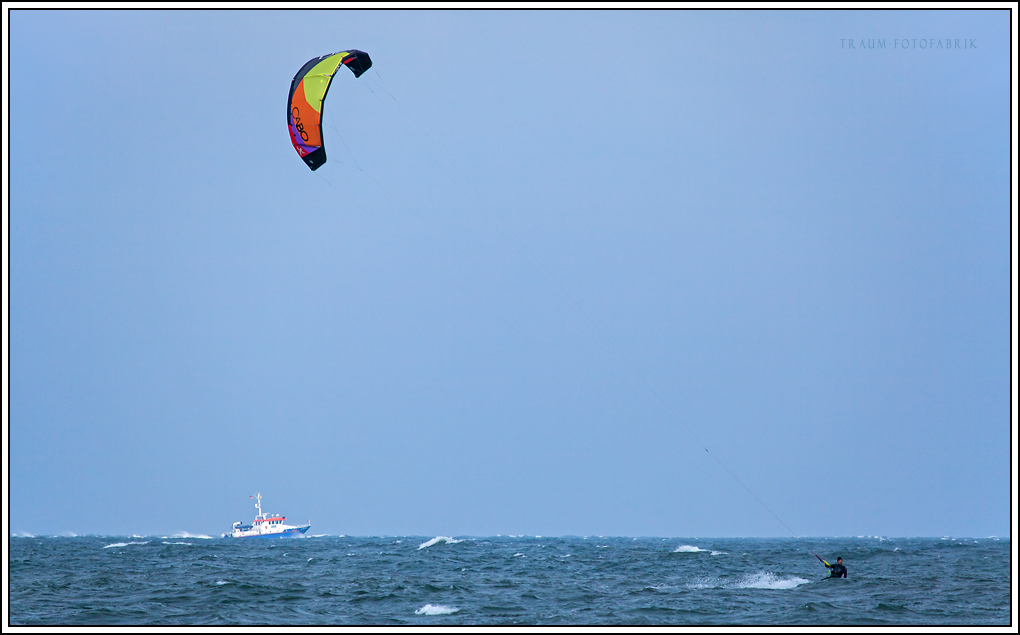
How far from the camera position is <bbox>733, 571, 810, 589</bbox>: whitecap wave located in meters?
21.4

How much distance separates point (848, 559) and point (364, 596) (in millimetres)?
21198

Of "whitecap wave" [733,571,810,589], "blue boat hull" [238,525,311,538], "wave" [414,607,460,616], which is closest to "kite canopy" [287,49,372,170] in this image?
"wave" [414,607,460,616]

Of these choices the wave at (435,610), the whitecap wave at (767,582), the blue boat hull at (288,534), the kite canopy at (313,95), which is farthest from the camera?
the blue boat hull at (288,534)

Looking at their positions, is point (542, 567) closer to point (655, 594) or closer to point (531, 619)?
point (655, 594)

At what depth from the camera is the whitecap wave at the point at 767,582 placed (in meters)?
21.4

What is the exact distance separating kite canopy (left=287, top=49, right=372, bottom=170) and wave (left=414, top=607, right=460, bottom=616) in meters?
9.30

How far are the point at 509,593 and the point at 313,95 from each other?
40.1ft

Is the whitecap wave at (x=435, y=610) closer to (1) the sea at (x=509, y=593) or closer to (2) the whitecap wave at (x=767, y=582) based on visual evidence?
(1) the sea at (x=509, y=593)

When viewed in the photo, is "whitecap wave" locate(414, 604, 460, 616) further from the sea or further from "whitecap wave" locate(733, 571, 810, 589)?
"whitecap wave" locate(733, 571, 810, 589)

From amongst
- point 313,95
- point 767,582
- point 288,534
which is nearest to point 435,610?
point 767,582

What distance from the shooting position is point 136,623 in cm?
1608

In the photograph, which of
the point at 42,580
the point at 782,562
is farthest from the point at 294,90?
the point at 782,562

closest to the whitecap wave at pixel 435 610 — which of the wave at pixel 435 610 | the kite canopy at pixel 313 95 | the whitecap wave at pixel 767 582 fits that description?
the wave at pixel 435 610

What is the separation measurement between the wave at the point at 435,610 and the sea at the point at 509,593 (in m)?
0.02
